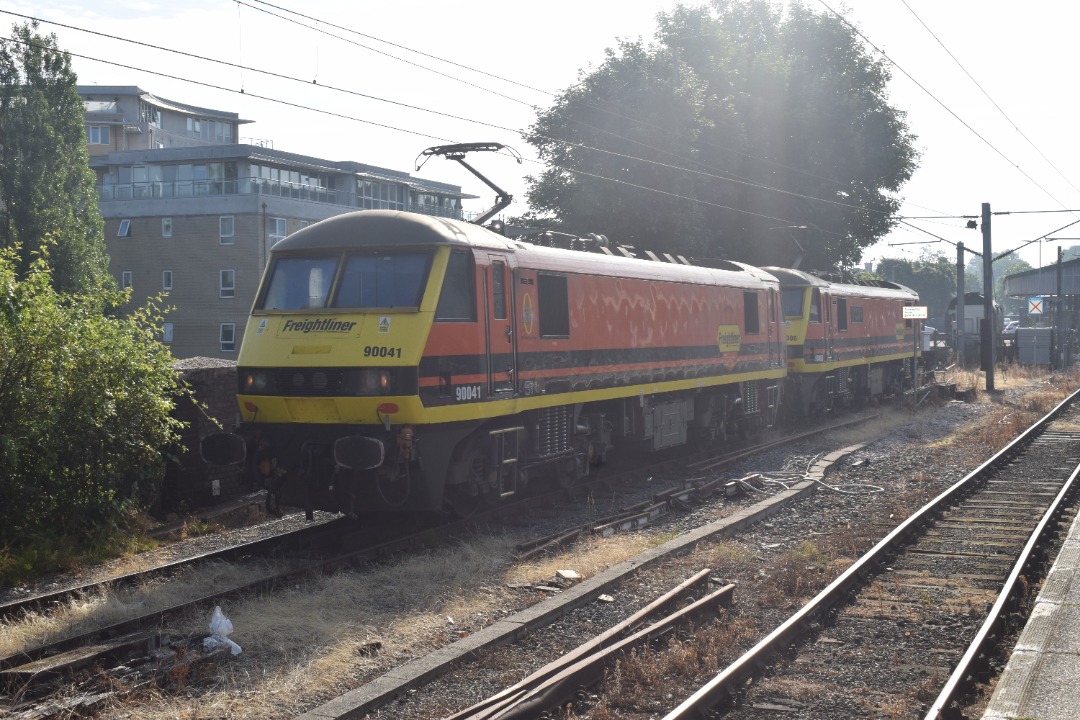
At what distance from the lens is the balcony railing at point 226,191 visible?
48.7m

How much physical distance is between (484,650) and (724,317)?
38.9ft

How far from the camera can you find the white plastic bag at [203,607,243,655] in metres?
7.55

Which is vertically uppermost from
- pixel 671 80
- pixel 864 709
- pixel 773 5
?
pixel 773 5

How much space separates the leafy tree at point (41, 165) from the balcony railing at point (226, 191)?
5001 millimetres

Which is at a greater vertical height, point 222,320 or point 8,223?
point 8,223

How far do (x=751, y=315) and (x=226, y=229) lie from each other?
33.9m

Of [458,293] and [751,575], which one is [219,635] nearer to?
[458,293]

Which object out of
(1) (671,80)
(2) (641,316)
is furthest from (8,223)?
(2) (641,316)

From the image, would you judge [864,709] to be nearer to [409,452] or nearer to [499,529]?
[409,452]

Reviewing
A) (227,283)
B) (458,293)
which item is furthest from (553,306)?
(227,283)

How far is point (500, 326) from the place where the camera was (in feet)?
38.9

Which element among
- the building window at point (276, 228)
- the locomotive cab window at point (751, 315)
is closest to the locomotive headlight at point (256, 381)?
the locomotive cab window at point (751, 315)

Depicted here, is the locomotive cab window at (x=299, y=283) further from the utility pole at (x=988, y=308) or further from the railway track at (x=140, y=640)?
the utility pole at (x=988, y=308)

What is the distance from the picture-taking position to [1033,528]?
479 inches
